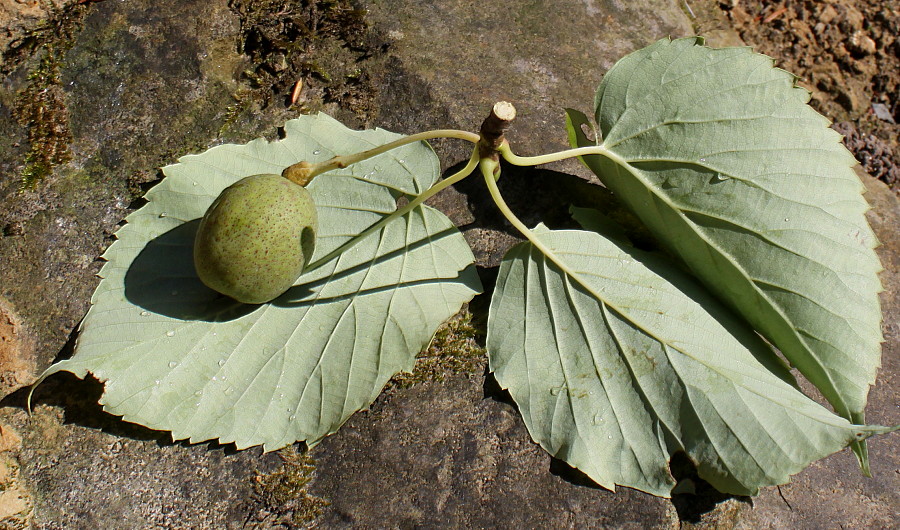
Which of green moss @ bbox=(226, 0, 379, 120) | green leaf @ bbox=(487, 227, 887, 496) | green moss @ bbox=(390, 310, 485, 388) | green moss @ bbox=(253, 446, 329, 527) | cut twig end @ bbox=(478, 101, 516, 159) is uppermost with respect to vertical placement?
cut twig end @ bbox=(478, 101, 516, 159)

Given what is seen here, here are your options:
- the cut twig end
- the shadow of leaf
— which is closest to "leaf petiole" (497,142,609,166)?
the cut twig end

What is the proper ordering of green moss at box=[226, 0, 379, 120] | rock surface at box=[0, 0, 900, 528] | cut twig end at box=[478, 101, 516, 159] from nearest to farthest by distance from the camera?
1. cut twig end at box=[478, 101, 516, 159]
2. rock surface at box=[0, 0, 900, 528]
3. green moss at box=[226, 0, 379, 120]

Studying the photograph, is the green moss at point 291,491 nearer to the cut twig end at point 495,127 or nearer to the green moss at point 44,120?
the cut twig end at point 495,127

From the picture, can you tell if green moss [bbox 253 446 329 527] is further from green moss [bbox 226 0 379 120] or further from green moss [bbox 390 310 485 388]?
green moss [bbox 226 0 379 120]

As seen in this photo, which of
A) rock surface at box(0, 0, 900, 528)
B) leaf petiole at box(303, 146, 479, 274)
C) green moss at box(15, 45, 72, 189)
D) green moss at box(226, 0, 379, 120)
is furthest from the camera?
green moss at box(226, 0, 379, 120)

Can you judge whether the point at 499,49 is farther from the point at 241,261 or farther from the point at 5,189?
the point at 5,189
